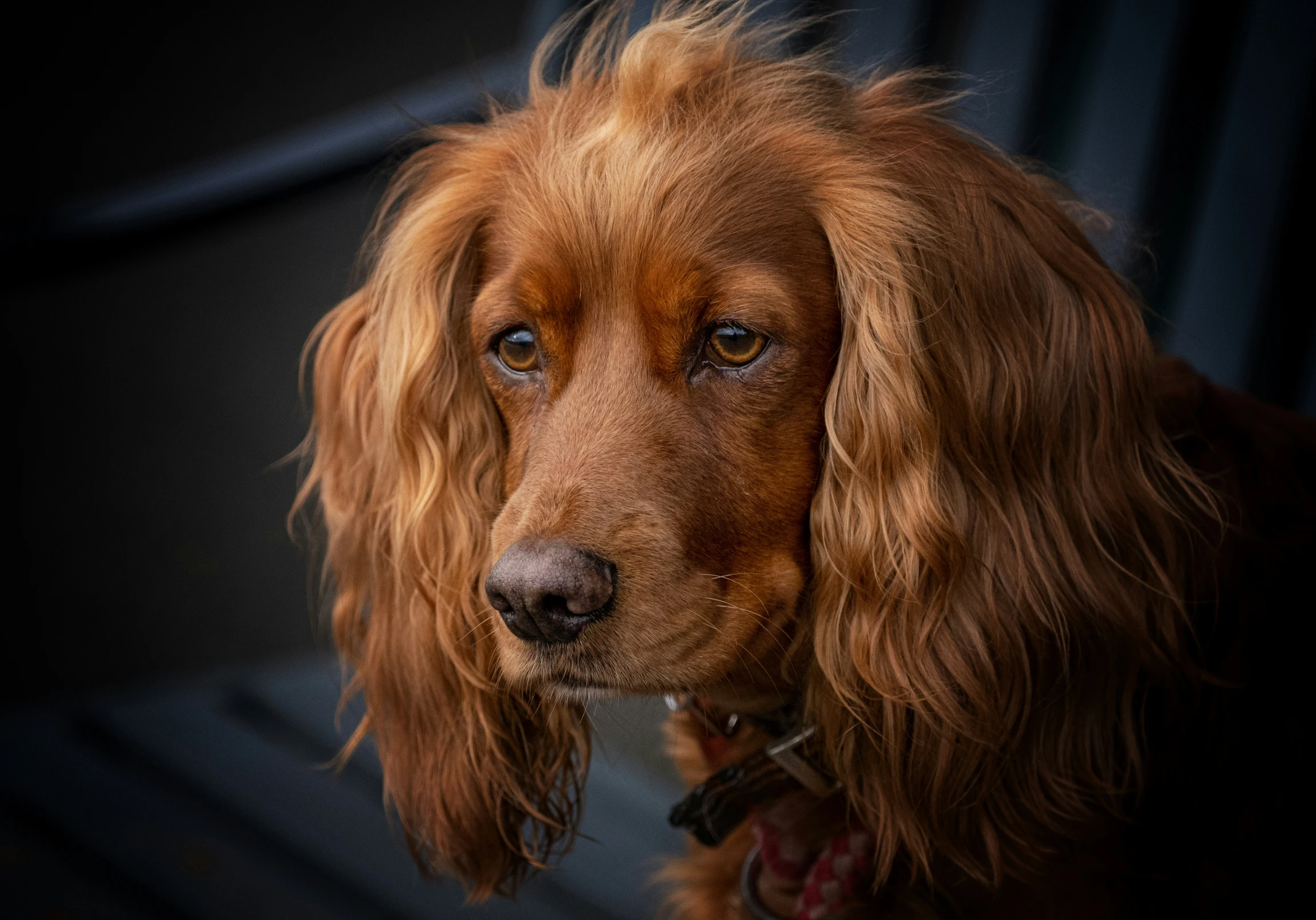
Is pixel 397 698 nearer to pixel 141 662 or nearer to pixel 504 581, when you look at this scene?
pixel 504 581

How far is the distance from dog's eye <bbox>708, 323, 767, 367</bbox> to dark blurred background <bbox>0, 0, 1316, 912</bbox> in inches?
63.6

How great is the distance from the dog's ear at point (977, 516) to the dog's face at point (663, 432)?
0.20ft

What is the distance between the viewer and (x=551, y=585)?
4.16ft

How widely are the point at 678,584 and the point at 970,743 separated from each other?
1.49 feet

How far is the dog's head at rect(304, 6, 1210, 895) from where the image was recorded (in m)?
1.40

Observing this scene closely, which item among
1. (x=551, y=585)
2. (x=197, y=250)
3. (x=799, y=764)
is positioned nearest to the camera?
(x=551, y=585)

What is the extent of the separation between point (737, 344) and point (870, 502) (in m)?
0.27

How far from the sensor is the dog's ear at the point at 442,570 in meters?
1.72

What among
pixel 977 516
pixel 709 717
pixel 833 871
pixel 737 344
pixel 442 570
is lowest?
pixel 833 871

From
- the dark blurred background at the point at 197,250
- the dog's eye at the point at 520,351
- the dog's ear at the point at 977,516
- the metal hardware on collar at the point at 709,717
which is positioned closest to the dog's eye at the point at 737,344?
the dog's ear at the point at 977,516

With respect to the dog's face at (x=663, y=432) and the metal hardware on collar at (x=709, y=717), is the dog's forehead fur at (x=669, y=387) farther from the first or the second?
the metal hardware on collar at (x=709, y=717)

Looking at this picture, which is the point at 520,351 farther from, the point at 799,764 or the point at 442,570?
the point at 799,764

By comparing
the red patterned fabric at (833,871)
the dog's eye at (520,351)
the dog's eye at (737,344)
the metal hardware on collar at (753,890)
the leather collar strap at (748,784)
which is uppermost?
the dog's eye at (737,344)

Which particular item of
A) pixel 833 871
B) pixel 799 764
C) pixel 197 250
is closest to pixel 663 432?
pixel 799 764
